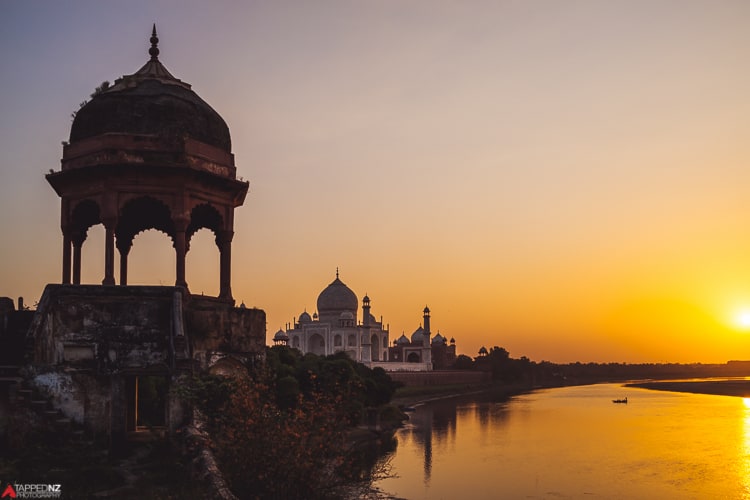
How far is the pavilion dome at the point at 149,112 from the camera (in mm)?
12766

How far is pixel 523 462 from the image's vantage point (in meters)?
24.9

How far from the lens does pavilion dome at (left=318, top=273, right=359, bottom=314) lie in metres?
73.6

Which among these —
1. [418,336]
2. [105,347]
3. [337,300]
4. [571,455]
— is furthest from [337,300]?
[105,347]

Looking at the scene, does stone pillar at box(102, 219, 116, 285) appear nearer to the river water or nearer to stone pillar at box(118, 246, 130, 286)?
stone pillar at box(118, 246, 130, 286)

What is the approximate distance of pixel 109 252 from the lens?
1258cm

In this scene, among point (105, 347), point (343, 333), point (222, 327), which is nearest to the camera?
point (105, 347)

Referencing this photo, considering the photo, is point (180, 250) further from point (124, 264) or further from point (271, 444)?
point (271, 444)

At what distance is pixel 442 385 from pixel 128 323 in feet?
197

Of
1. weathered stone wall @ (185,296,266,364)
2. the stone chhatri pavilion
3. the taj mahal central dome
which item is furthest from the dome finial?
the taj mahal central dome

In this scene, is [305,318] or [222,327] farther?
[305,318]

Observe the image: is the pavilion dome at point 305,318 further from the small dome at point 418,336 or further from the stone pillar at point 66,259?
the stone pillar at point 66,259

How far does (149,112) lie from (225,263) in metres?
2.83

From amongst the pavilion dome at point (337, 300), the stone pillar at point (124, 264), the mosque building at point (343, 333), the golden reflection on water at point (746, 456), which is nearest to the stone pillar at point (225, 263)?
the stone pillar at point (124, 264)

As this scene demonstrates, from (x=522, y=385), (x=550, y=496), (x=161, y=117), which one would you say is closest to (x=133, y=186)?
(x=161, y=117)
